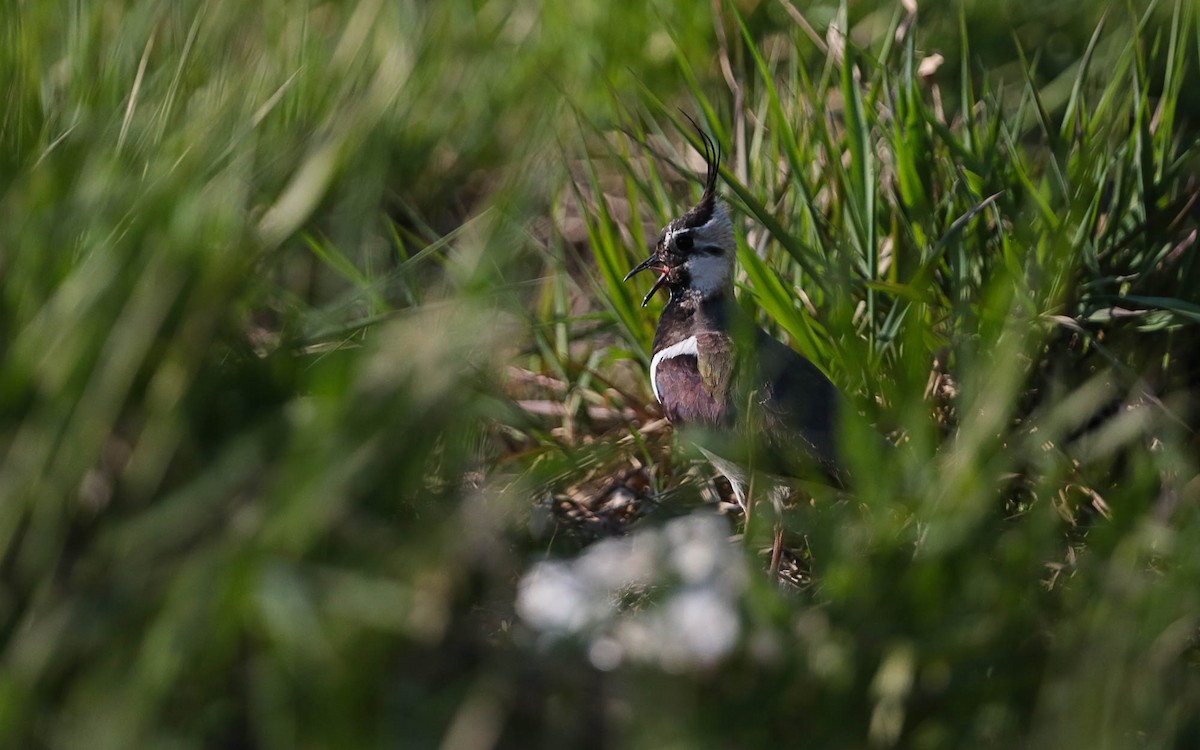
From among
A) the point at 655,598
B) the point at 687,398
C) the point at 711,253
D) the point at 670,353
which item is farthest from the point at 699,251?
the point at 655,598

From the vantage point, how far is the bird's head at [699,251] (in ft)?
10.1

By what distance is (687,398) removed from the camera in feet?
9.64

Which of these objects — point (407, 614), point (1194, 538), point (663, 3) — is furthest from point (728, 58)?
point (407, 614)

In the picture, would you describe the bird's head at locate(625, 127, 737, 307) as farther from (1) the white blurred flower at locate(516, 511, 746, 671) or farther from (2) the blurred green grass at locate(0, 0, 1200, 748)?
(1) the white blurred flower at locate(516, 511, 746, 671)

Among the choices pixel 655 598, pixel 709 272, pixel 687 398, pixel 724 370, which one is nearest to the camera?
pixel 655 598

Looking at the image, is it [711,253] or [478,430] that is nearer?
[478,430]

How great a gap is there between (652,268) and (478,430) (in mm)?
1189

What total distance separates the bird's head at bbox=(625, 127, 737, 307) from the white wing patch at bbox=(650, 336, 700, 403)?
138mm

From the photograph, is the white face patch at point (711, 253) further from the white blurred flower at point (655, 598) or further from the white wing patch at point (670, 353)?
the white blurred flower at point (655, 598)

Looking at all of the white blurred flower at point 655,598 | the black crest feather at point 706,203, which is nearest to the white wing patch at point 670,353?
the black crest feather at point 706,203

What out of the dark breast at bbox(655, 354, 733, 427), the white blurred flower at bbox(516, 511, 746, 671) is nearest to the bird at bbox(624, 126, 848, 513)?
the dark breast at bbox(655, 354, 733, 427)

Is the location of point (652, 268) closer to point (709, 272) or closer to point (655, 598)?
point (709, 272)

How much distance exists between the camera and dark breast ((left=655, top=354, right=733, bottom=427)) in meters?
2.90

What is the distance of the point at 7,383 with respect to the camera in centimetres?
170
